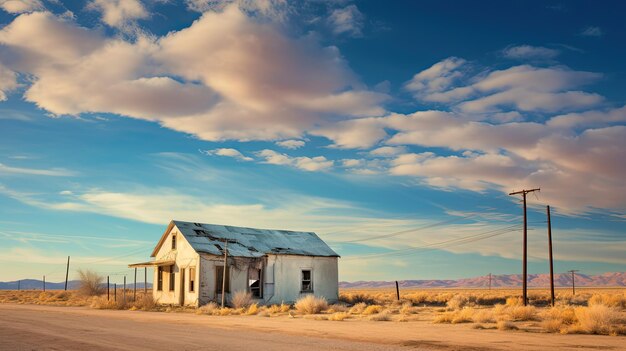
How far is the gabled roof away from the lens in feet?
112

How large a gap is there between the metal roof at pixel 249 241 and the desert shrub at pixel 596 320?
20.9 meters

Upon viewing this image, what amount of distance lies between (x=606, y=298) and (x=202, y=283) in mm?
25242

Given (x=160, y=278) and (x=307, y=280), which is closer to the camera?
(x=160, y=278)

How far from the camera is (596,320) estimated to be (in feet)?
52.7

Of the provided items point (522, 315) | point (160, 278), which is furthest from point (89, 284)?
point (522, 315)

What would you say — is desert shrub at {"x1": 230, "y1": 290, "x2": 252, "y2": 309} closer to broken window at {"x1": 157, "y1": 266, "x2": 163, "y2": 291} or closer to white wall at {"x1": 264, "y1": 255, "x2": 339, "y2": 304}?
white wall at {"x1": 264, "y1": 255, "x2": 339, "y2": 304}

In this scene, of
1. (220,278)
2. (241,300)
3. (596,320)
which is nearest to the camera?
(596,320)

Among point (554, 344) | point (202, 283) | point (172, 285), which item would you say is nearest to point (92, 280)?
point (172, 285)

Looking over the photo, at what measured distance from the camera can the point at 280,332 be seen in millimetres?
16875

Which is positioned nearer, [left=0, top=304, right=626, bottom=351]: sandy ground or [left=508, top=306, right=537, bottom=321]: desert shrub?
[left=0, top=304, right=626, bottom=351]: sandy ground

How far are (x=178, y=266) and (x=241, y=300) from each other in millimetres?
5487

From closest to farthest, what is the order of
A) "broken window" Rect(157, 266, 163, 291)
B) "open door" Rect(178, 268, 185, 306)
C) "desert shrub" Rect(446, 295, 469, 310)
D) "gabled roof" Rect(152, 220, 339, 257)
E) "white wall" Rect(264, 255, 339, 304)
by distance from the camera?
"desert shrub" Rect(446, 295, 469, 310) < "open door" Rect(178, 268, 185, 306) < "gabled roof" Rect(152, 220, 339, 257) < "white wall" Rect(264, 255, 339, 304) < "broken window" Rect(157, 266, 163, 291)

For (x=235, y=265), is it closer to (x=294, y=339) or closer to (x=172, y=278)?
(x=172, y=278)

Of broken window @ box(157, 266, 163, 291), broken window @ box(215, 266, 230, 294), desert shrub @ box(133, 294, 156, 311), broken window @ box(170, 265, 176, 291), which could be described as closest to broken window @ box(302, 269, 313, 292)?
broken window @ box(215, 266, 230, 294)
